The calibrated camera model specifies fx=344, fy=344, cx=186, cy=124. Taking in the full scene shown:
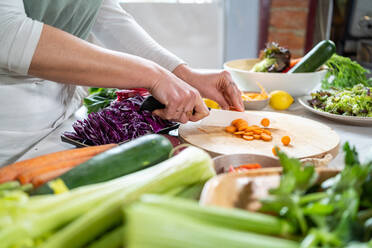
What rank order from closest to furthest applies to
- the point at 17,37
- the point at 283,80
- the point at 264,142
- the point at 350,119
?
1. the point at 17,37
2. the point at 264,142
3. the point at 350,119
4. the point at 283,80

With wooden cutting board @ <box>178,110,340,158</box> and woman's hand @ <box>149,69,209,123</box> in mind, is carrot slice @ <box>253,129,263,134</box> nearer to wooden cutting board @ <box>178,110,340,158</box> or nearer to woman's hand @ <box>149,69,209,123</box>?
wooden cutting board @ <box>178,110,340,158</box>

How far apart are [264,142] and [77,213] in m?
0.91

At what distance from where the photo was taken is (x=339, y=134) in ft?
5.04

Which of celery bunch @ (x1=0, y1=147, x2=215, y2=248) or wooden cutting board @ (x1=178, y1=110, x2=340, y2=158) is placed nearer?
celery bunch @ (x1=0, y1=147, x2=215, y2=248)

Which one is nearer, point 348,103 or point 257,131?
point 257,131

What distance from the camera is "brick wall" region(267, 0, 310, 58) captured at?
143 inches

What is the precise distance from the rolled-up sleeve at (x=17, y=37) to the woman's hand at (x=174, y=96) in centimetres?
→ 41

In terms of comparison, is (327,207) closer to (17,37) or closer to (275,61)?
(17,37)

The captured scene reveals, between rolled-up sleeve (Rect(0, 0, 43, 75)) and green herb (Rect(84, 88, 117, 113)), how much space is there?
65 centimetres

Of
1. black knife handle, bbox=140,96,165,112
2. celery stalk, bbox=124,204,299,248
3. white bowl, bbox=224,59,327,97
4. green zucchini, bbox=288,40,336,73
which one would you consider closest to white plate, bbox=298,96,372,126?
white bowl, bbox=224,59,327,97

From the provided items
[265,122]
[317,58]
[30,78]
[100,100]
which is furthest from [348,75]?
[30,78]

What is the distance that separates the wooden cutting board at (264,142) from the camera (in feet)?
4.19

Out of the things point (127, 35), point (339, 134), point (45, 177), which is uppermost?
point (127, 35)

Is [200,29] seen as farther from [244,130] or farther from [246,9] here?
[244,130]
